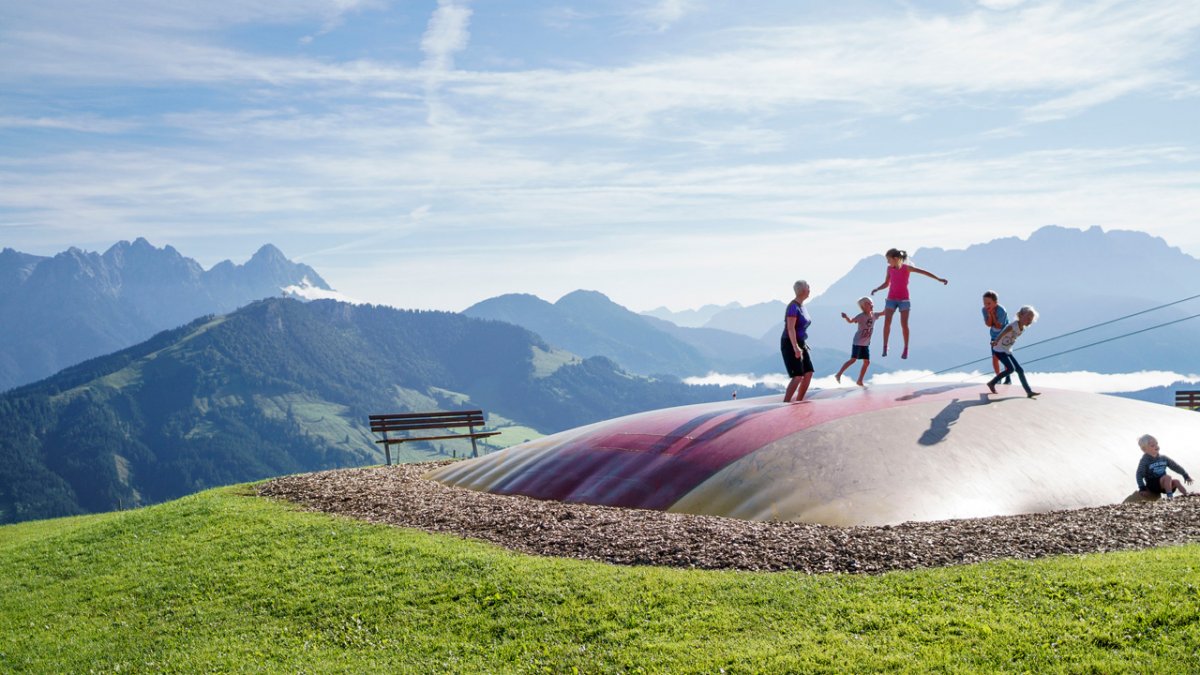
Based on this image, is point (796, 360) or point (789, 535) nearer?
point (789, 535)

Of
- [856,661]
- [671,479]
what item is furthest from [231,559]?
[856,661]

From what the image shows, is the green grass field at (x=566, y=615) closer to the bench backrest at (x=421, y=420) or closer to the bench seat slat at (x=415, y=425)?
the bench seat slat at (x=415, y=425)

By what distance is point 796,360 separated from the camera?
Result: 68.3 ft

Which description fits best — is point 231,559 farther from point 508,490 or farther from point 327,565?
point 508,490

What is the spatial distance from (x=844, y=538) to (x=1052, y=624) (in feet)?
13.5

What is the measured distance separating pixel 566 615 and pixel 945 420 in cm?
1156

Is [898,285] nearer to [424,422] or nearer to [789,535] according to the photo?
[789,535]

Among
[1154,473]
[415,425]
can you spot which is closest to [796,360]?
[1154,473]

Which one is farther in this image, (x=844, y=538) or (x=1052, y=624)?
(x=844, y=538)

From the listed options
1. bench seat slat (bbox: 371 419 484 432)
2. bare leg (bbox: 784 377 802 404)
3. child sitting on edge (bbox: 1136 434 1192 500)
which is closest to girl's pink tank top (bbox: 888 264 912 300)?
bare leg (bbox: 784 377 802 404)

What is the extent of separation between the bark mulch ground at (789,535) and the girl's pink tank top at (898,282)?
21.3 ft

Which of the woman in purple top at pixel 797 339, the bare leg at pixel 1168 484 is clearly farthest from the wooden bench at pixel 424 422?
the bare leg at pixel 1168 484

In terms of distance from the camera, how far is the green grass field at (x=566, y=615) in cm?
916

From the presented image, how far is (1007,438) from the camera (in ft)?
60.3
